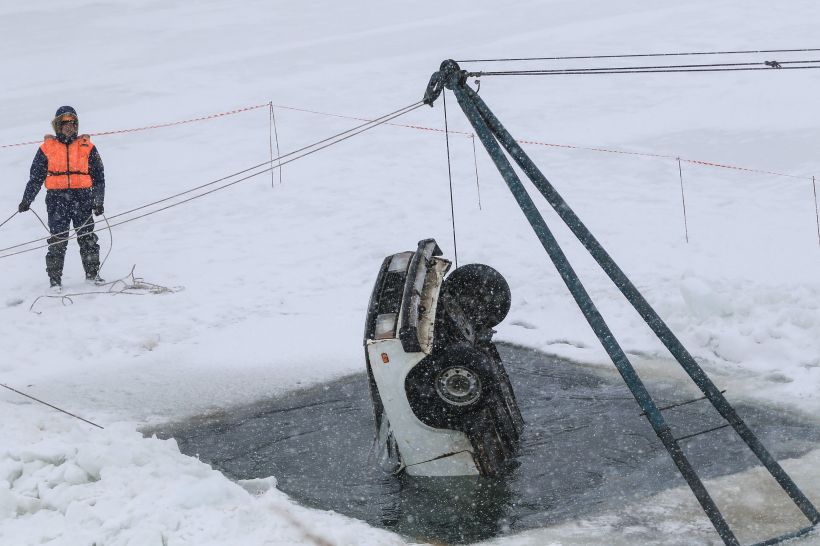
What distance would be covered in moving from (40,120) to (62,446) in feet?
53.1

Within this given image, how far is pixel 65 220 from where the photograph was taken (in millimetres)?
12406

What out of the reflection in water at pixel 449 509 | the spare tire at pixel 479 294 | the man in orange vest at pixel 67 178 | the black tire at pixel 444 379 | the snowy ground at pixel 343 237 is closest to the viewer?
the snowy ground at pixel 343 237

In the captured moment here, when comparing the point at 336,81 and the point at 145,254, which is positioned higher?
the point at 336,81

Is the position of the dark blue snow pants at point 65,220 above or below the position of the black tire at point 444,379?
above

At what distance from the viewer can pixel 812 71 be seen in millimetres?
21406

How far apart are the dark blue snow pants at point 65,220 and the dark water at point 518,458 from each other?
13.9 feet

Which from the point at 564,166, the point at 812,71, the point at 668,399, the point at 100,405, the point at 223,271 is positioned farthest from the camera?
the point at 812,71

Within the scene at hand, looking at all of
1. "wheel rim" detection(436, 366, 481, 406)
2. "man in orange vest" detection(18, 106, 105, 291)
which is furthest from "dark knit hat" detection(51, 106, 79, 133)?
"wheel rim" detection(436, 366, 481, 406)

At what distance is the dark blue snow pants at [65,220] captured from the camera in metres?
12.3

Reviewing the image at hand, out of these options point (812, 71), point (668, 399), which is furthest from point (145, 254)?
point (812, 71)

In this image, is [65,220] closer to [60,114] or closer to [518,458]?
[60,114]

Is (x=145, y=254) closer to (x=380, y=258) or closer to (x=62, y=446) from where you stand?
(x=380, y=258)

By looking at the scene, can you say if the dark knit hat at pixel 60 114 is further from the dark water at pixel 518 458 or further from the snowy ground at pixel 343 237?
the dark water at pixel 518 458

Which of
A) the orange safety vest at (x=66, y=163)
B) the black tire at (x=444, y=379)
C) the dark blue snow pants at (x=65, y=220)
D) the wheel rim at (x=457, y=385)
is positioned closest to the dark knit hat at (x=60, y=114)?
the orange safety vest at (x=66, y=163)
